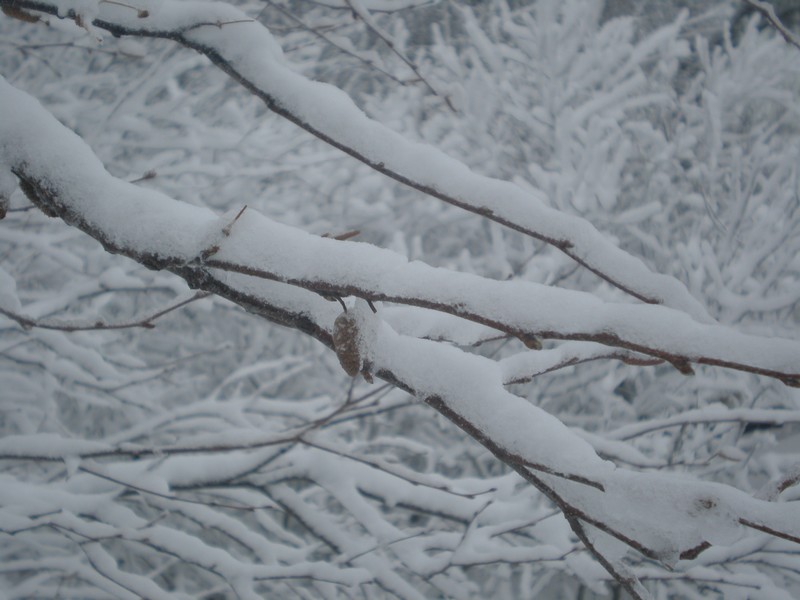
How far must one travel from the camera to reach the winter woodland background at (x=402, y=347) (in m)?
0.64

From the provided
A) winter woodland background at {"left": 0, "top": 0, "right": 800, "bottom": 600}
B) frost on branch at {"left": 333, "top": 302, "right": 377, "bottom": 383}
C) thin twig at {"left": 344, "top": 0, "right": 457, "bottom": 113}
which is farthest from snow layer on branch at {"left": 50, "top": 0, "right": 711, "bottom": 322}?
thin twig at {"left": 344, "top": 0, "right": 457, "bottom": 113}

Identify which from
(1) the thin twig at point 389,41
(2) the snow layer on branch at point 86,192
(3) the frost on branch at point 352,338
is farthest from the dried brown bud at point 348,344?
(1) the thin twig at point 389,41

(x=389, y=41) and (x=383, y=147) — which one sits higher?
(x=389, y=41)

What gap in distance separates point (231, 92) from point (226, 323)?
1.99 meters

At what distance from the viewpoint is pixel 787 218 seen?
3.18m

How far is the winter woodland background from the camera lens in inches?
25.2

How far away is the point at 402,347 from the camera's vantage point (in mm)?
554

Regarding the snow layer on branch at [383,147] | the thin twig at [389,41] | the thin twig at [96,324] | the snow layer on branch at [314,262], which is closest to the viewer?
the snow layer on branch at [314,262]

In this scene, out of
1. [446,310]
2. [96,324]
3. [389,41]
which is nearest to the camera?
[446,310]

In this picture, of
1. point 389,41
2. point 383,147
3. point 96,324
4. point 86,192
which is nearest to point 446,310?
point 383,147

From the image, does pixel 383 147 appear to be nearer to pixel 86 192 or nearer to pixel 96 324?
pixel 86 192

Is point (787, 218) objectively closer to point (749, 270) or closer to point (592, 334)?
point (749, 270)

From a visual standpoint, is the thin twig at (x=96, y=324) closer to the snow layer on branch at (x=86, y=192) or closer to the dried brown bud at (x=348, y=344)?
the snow layer on branch at (x=86, y=192)

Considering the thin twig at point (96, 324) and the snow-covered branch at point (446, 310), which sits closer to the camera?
the snow-covered branch at point (446, 310)
